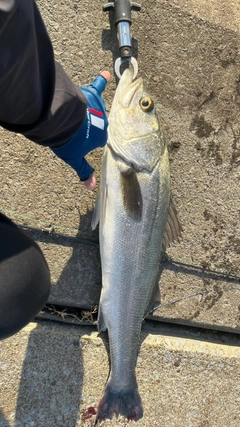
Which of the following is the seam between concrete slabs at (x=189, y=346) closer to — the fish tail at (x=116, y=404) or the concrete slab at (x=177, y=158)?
the concrete slab at (x=177, y=158)

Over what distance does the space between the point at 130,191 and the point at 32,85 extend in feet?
3.11

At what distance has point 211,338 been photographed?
9.13 feet

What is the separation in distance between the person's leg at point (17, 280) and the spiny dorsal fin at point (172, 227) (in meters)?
0.92

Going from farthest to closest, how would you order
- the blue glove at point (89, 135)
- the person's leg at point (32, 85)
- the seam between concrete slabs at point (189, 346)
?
the seam between concrete slabs at point (189, 346) < the blue glove at point (89, 135) < the person's leg at point (32, 85)

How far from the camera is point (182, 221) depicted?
263 centimetres

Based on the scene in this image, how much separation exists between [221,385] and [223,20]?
2.68 metres

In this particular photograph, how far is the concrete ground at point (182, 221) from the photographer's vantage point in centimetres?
234

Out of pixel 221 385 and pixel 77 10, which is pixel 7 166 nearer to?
pixel 77 10

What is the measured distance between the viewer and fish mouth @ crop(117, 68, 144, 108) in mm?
2164

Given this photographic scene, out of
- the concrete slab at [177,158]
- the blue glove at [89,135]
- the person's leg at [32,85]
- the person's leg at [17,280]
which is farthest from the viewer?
the concrete slab at [177,158]

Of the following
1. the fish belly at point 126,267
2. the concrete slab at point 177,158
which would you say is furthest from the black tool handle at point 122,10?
the fish belly at point 126,267

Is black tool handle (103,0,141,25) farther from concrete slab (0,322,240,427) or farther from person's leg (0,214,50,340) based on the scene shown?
concrete slab (0,322,240,427)

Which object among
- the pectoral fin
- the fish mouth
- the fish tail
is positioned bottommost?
the fish tail

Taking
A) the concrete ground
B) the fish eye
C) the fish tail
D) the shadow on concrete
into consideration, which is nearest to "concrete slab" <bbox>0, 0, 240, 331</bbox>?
the concrete ground
